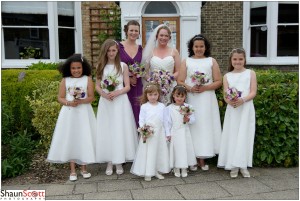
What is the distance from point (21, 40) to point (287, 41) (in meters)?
8.51

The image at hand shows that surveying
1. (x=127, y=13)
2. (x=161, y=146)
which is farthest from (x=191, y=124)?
Answer: (x=127, y=13)

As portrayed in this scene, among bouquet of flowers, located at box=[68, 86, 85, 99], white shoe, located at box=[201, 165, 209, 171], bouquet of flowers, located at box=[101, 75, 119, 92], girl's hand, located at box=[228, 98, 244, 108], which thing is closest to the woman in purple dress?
bouquet of flowers, located at box=[101, 75, 119, 92]

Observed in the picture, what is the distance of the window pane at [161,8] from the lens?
11539 millimetres

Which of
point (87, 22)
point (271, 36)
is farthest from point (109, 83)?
point (271, 36)

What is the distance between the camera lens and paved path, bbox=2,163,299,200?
403cm

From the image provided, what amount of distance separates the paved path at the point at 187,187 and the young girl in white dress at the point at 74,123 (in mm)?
343

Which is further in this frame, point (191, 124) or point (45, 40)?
point (45, 40)

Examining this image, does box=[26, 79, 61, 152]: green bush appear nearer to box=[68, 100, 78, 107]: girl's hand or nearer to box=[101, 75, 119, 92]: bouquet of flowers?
box=[68, 100, 78, 107]: girl's hand

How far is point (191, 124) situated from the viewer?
16.0 feet

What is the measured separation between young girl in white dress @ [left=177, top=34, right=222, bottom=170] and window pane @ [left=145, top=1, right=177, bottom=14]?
23.0 ft

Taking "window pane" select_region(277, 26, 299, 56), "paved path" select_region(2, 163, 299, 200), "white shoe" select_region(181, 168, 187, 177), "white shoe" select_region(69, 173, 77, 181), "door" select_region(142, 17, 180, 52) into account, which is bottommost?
"paved path" select_region(2, 163, 299, 200)

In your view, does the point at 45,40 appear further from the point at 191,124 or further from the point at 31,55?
the point at 191,124

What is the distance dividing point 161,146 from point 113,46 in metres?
1.49

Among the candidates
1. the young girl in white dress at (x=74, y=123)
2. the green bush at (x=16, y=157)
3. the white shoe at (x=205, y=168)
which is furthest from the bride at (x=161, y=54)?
the green bush at (x=16, y=157)
